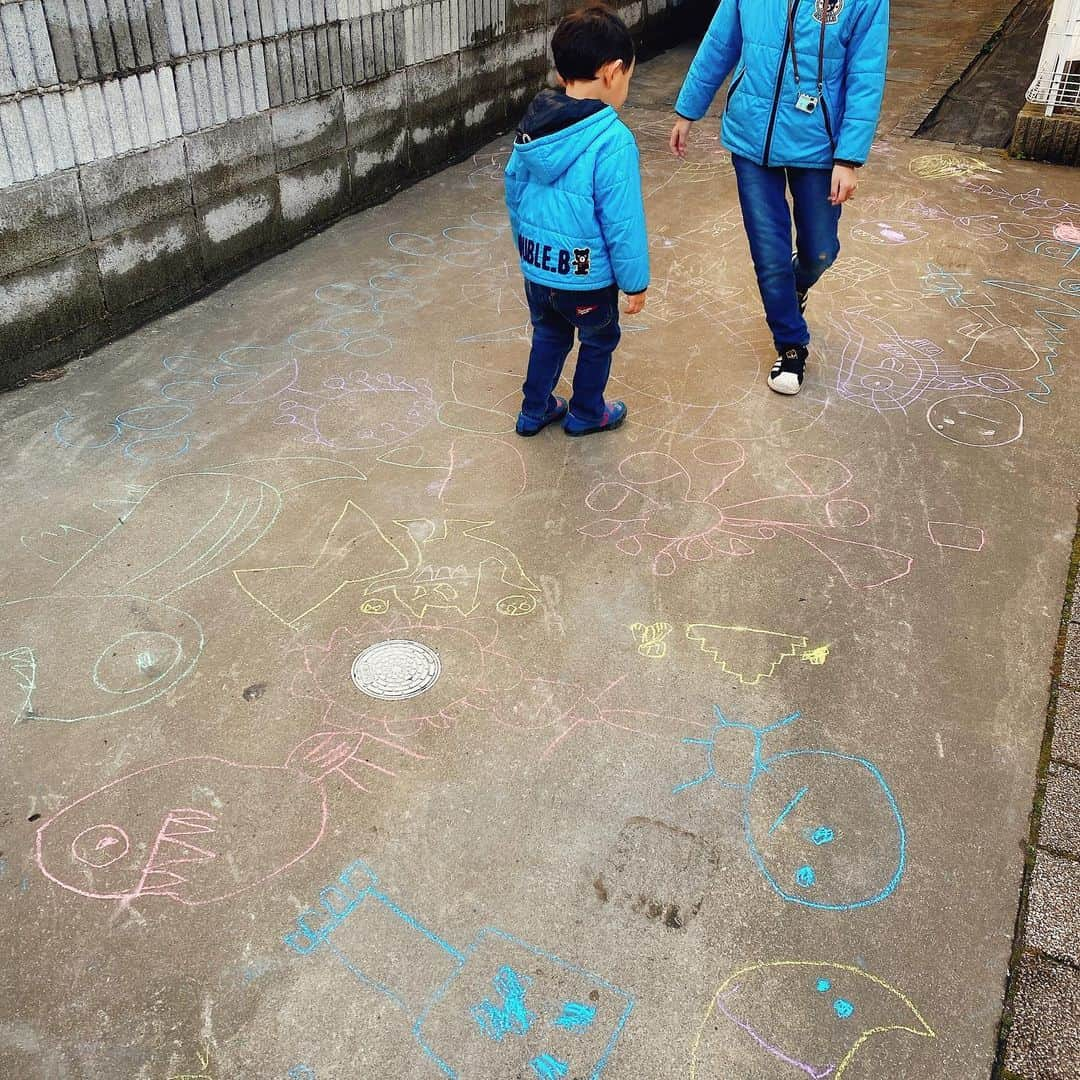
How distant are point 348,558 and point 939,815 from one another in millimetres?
1712

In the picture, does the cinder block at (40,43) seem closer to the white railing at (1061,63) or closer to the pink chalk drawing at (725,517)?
the pink chalk drawing at (725,517)

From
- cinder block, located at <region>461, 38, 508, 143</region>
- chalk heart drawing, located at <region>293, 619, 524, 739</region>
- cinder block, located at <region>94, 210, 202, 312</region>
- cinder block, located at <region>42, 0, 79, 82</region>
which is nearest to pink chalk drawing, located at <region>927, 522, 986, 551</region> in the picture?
chalk heart drawing, located at <region>293, 619, 524, 739</region>

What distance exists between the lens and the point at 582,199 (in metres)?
2.79

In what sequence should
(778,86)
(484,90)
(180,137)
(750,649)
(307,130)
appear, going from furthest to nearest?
(484,90)
(307,130)
(180,137)
(778,86)
(750,649)

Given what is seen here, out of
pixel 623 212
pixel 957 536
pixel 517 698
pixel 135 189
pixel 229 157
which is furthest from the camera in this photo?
pixel 229 157

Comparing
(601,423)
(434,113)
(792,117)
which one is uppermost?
(792,117)

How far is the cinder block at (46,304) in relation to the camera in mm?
3477

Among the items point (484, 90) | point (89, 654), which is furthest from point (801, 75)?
point (484, 90)

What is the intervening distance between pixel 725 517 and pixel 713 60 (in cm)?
178

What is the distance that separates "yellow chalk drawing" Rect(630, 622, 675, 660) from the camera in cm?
245

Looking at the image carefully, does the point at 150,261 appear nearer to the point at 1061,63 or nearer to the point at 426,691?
the point at 426,691

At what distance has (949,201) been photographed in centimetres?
544

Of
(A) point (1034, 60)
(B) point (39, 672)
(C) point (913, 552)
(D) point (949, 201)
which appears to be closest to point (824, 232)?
(C) point (913, 552)

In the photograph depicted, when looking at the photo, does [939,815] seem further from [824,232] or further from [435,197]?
[435,197]
